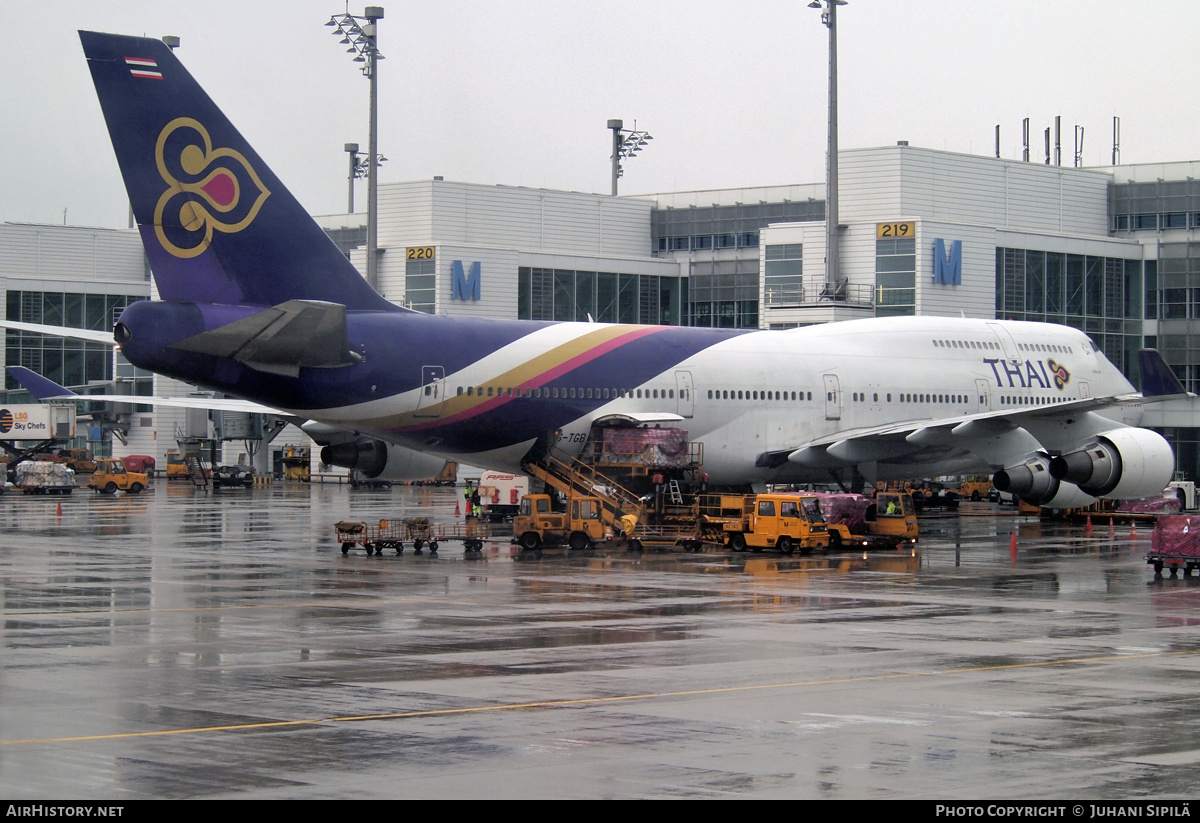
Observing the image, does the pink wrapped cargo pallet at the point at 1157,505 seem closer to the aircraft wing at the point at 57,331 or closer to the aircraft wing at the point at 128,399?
the aircraft wing at the point at 128,399

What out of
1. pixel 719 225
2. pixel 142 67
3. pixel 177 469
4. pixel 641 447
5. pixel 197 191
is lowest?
pixel 177 469

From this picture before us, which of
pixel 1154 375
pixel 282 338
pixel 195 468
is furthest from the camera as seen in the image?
pixel 195 468

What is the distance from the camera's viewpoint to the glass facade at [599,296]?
254 feet

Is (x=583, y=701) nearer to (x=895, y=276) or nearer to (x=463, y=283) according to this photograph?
(x=895, y=276)

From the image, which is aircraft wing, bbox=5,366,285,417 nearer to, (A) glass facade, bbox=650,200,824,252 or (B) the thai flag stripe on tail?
(B) the thai flag stripe on tail

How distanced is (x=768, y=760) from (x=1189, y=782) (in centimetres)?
307

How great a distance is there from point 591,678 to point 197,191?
1930 cm

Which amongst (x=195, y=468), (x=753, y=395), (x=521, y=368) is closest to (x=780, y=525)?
(x=753, y=395)

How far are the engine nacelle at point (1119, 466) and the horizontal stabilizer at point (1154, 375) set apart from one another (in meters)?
1.29

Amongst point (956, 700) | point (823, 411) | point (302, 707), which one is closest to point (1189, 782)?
point (956, 700)

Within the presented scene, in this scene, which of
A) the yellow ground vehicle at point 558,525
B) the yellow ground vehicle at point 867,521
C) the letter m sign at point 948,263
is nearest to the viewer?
the yellow ground vehicle at point 558,525

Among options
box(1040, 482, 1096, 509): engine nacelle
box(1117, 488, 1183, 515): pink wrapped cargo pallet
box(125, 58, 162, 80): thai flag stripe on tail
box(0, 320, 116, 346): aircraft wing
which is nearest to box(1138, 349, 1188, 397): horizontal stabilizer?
box(1040, 482, 1096, 509): engine nacelle

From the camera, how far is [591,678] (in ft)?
53.1

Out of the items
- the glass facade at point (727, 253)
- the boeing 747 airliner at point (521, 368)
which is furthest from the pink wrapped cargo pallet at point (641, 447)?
the glass facade at point (727, 253)
